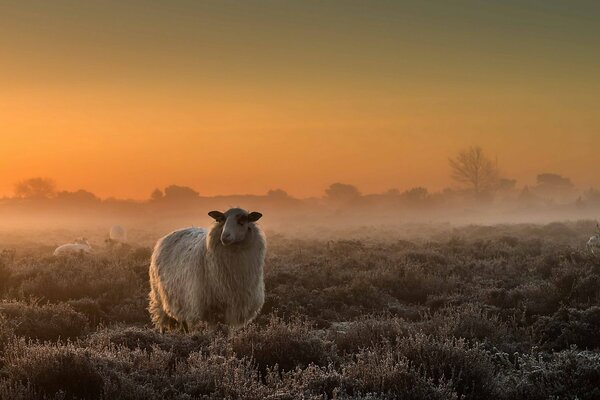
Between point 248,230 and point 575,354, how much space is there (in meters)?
5.01

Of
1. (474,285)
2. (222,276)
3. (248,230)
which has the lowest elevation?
(474,285)

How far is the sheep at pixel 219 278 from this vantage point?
863cm

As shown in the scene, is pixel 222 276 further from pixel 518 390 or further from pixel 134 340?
pixel 518 390

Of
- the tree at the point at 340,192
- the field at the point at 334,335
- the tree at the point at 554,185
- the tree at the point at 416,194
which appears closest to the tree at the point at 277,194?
the tree at the point at 340,192

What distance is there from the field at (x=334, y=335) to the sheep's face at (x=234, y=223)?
4.68 feet

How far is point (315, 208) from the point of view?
111188 millimetres

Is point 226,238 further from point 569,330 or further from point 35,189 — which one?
point 35,189

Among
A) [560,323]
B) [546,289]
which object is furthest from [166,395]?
[546,289]

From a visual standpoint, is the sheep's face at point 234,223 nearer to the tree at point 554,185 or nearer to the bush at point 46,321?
the bush at point 46,321

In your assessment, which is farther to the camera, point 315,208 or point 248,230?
point 315,208

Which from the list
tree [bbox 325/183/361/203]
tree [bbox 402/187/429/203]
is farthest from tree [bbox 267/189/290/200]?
tree [bbox 402/187/429/203]

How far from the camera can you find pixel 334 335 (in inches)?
330

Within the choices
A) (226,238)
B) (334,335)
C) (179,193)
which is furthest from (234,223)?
(179,193)

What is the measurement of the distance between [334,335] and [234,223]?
2.25 metres
